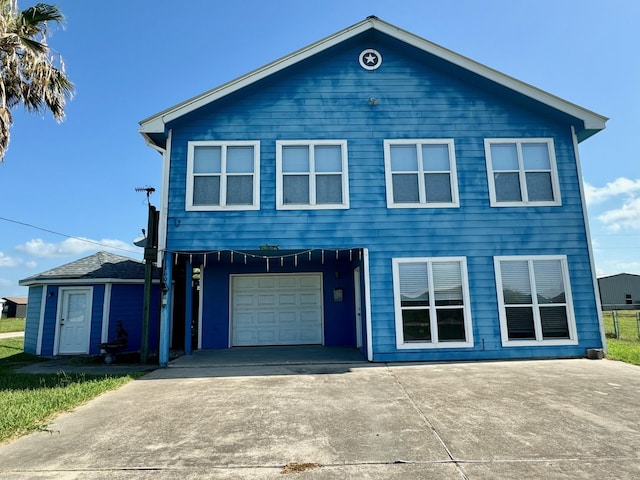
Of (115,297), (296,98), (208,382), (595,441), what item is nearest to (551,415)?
(595,441)

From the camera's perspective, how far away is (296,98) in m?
9.70

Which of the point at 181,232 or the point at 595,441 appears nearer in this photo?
the point at 595,441

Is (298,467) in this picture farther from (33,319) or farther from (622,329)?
(622,329)

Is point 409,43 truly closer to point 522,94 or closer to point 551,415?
point 522,94

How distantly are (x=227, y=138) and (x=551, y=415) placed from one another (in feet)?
27.8

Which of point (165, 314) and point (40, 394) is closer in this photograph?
point (40, 394)

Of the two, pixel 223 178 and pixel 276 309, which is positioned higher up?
pixel 223 178

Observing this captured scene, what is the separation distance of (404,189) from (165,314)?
21.1 feet

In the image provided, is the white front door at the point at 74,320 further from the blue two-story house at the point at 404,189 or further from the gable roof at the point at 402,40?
the gable roof at the point at 402,40

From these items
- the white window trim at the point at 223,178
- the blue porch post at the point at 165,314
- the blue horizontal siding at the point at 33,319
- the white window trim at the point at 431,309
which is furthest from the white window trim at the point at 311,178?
the blue horizontal siding at the point at 33,319

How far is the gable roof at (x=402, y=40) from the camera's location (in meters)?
9.27

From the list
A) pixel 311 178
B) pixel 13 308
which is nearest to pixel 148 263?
pixel 311 178

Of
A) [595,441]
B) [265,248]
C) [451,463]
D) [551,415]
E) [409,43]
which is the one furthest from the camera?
[409,43]

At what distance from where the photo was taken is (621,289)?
4741 cm
